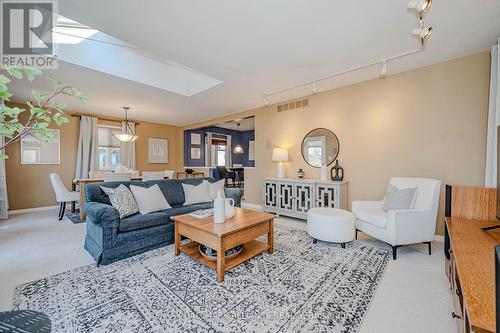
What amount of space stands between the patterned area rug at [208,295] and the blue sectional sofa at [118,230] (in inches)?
5.3

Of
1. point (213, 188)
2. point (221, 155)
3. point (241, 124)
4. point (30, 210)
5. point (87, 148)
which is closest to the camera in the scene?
point (213, 188)

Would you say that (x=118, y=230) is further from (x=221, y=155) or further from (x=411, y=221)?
(x=221, y=155)

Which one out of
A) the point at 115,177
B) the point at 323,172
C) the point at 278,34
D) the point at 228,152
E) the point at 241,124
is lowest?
the point at 115,177

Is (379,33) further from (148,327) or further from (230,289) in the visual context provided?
(148,327)

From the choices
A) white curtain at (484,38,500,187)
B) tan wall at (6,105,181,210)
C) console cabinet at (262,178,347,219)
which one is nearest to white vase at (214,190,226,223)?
console cabinet at (262,178,347,219)

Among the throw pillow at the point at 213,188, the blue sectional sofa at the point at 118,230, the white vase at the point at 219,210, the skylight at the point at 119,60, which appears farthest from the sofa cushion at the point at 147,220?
the skylight at the point at 119,60

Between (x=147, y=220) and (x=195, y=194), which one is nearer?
(x=147, y=220)

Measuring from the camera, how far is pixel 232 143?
33.1ft

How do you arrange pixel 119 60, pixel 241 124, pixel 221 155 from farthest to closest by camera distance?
pixel 221 155, pixel 241 124, pixel 119 60

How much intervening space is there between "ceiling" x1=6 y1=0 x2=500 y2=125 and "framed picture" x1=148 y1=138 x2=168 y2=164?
3.51 metres

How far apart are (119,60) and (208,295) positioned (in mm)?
3804

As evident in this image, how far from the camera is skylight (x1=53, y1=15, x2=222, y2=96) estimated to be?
3.00m

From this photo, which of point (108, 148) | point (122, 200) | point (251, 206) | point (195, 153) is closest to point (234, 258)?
point (122, 200)

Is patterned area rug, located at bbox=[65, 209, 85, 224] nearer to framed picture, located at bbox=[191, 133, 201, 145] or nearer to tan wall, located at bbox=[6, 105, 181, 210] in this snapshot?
tan wall, located at bbox=[6, 105, 181, 210]
